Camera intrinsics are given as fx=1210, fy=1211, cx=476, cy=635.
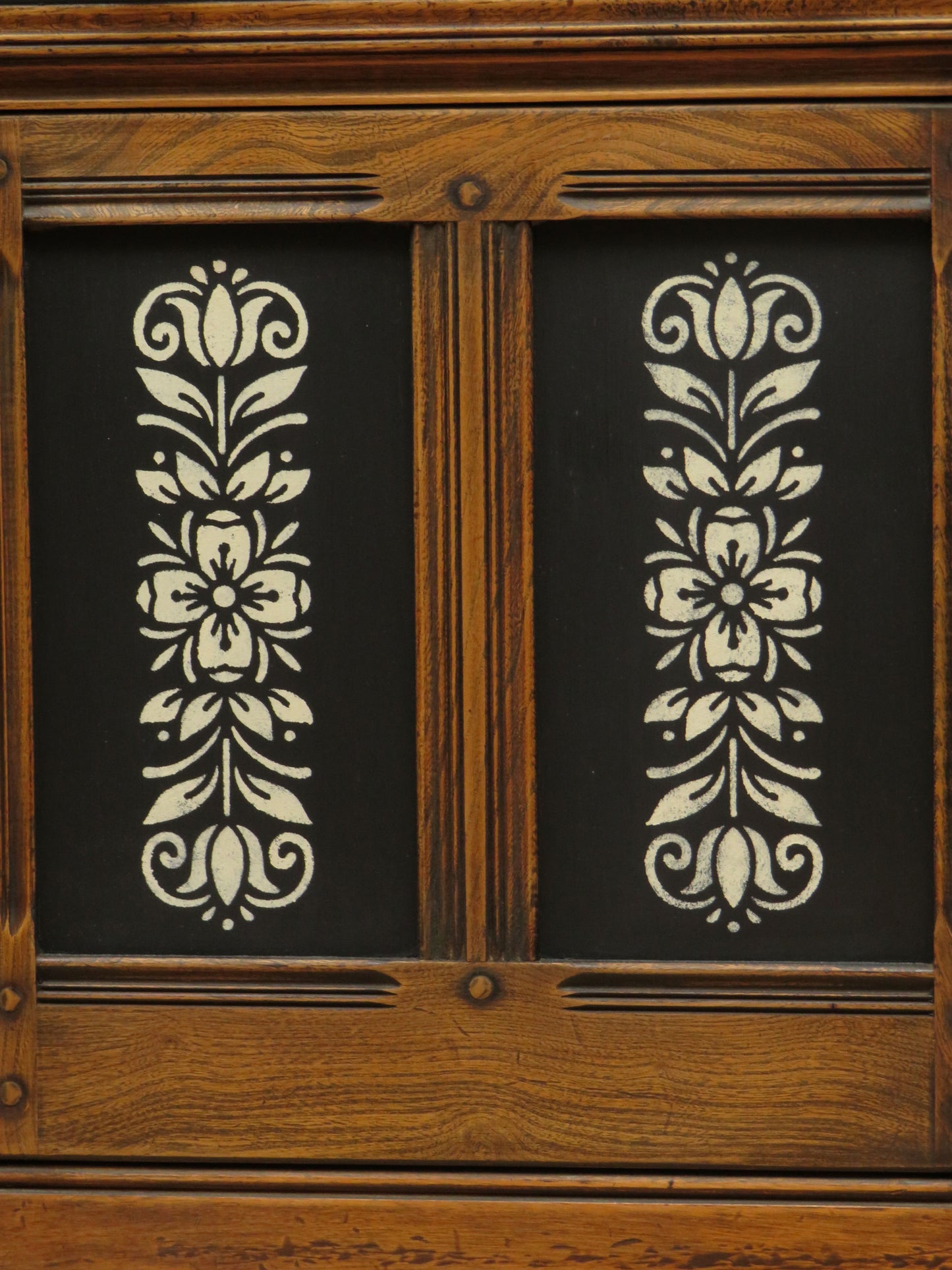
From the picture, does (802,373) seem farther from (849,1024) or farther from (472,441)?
(849,1024)

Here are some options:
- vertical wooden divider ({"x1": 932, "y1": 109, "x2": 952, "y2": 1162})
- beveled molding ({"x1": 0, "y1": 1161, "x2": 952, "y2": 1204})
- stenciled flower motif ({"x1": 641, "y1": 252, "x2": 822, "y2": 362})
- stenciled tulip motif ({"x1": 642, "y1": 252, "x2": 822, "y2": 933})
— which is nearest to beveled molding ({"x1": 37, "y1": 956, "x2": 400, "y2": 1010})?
beveled molding ({"x1": 0, "y1": 1161, "x2": 952, "y2": 1204})

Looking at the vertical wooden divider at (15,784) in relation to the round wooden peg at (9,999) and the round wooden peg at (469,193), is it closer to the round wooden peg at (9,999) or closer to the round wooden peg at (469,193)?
the round wooden peg at (9,999)

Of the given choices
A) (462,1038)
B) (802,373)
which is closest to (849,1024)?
(462,1038)

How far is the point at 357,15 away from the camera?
2.66 ft

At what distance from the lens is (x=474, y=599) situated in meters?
0.84

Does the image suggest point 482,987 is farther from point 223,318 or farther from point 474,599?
point 223,318

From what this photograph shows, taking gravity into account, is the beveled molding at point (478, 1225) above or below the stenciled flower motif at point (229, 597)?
below

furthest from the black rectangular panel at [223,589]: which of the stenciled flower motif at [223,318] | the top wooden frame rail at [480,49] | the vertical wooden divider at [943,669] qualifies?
the vertical wooden divider at [943,669]

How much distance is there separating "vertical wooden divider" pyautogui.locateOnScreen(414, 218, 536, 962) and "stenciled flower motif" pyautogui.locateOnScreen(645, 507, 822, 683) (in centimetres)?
11

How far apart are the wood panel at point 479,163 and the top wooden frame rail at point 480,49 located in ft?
0.05

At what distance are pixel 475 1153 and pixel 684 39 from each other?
766 millimetres

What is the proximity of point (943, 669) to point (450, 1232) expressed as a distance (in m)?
0.51

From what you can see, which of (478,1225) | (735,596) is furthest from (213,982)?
(735,596)

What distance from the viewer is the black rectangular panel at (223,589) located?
85cm
